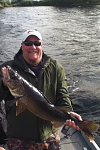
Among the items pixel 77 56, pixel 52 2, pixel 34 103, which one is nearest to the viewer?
pixel 34 103

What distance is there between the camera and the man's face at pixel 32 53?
3664mm

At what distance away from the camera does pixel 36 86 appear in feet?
12.1

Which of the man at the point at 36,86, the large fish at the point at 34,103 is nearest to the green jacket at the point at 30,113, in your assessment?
the man at the point at 36,86

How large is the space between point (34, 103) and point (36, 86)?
49cm

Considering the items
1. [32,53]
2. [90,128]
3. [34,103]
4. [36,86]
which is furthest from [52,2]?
[90,128]

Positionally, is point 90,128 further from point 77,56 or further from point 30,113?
point 77,56

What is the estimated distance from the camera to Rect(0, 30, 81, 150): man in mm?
3662

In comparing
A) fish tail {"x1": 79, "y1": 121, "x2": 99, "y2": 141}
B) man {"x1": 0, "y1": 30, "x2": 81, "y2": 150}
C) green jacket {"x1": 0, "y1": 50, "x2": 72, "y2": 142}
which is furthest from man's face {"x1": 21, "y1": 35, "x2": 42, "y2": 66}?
fish tail {"x1": 79, "y1": 121, "x2": 99, "y2": 141}

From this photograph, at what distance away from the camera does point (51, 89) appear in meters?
3.81

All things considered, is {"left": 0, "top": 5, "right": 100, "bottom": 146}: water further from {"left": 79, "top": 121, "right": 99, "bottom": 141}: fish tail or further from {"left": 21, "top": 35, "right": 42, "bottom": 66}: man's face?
{"left": 21, "top": 35, "right": 42, "bottom": 66}: man's face

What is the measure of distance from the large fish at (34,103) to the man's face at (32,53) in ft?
2.03

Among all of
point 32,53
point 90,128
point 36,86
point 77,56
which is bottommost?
point 77,56

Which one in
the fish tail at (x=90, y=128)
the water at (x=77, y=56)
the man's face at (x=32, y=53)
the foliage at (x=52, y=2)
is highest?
the foliage at (x=52, y=2)

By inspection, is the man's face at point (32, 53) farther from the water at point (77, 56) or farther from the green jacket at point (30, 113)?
the water at point (77, 56)
